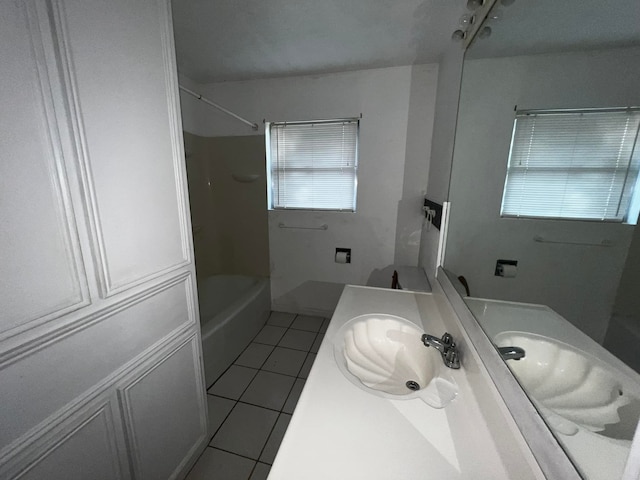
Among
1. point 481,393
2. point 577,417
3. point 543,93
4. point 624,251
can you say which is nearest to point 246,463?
point 481,393

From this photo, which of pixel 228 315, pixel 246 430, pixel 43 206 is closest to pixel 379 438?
pixel 43 206

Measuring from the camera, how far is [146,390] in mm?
918

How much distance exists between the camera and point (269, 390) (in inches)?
66.4

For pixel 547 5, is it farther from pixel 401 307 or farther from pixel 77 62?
pixel 77 62

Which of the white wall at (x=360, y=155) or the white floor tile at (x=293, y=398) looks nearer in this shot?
the white floor tile at (x=293, y=398)

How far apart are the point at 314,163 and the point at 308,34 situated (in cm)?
96

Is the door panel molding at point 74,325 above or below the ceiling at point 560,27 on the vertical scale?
below

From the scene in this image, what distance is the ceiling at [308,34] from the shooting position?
1.33 meters

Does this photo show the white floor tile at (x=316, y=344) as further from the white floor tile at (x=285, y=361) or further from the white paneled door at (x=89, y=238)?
the white paneled door at (x=89, y=238)

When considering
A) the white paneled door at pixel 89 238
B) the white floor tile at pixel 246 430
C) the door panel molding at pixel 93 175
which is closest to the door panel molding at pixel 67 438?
the white paneled door at pixel 89 238

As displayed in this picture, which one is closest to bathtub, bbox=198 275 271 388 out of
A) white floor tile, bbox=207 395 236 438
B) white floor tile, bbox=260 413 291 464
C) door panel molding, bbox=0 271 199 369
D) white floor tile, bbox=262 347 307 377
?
white floor tile, bbox=207 395 236 438

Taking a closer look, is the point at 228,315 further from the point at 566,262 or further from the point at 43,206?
the point at 566,262

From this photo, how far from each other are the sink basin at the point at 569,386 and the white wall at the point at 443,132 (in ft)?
2.55

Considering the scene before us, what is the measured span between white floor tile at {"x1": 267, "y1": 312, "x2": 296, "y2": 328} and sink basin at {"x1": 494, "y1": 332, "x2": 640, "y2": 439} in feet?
7.06
